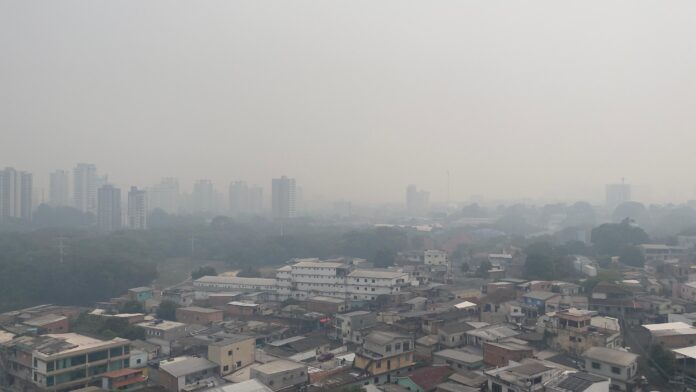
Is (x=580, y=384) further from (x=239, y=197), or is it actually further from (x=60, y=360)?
(x=239, y=197)

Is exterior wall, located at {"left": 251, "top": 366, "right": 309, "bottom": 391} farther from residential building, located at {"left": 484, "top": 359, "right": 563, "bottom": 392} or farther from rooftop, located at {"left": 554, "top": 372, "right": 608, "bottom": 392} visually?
rooftop, located at {"left": 554, "top": 372, "right": 608, "bottom": 392}

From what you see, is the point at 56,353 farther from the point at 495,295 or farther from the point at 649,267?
the point at 649,267

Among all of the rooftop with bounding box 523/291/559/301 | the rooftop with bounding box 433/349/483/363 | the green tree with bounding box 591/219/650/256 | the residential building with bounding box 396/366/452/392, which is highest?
the green tree with bounding box 591/219/650/256

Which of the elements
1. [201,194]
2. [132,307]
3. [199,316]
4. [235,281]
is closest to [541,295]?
[199,316]

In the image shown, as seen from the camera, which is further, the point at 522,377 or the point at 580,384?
the point at 522,377

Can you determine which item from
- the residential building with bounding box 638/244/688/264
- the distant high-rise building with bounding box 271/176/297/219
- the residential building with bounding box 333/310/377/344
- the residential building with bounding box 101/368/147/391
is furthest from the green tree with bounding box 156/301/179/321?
the distant high-rise building with bounding box 271/176/297/219
